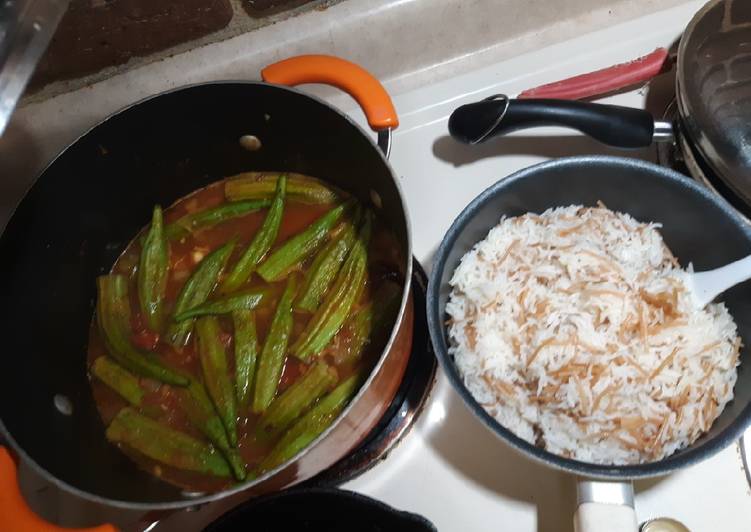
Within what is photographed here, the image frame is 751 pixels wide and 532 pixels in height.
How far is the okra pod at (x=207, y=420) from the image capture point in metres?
0.87

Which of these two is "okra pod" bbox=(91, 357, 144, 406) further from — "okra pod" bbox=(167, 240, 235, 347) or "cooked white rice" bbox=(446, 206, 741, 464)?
"cooked white rice" bbox=(446, 206, 741, 464)

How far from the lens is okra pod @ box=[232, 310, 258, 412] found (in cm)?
92

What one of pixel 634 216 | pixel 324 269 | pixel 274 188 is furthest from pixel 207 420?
pixel 634 216

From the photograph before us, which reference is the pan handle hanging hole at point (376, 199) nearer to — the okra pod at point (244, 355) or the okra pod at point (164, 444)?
the okra pod at point (244, 355)

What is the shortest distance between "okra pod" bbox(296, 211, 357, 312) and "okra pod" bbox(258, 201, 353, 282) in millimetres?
22

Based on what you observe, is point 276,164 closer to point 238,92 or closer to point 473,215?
point 238,92

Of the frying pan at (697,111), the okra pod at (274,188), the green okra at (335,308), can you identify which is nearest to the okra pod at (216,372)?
the green okra at (335,308)

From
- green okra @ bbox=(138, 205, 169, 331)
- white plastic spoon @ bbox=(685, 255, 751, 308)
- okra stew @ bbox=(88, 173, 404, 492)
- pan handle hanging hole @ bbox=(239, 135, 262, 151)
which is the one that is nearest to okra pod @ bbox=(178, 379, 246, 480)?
okra stew @ bbox=(88, 173, 404, 492)

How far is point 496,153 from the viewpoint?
3.33 ft

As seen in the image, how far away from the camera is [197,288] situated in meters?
0.99

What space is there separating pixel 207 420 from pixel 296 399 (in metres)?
0.13

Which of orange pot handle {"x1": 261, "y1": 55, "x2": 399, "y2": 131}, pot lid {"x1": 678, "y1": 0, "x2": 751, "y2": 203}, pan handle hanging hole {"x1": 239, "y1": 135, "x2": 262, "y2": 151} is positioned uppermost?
orange pot handle {"x1": 261, "y1": 55, "x2": 399, "y2": 131}

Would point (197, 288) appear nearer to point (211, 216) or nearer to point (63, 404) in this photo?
point (211, 216)

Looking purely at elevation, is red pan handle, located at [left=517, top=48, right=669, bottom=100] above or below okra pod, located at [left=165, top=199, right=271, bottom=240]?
above
